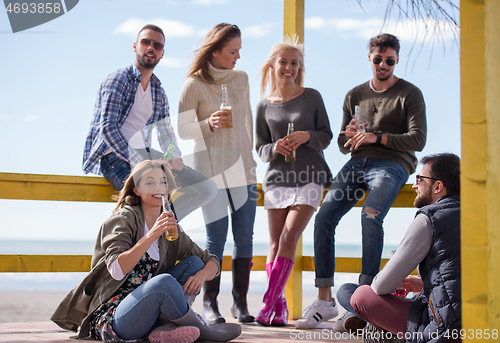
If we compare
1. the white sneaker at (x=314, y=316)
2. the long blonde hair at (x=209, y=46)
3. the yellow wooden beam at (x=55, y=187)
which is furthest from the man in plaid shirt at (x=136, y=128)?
the white sneaker at (x=314, y=316)

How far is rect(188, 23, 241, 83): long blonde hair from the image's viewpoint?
3070 millimetres

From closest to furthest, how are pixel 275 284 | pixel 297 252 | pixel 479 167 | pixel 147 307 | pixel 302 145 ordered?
1. pixel 479 167
2. pixel 147 307
3. pixel 275 284
4. pixel 302 145
5. pixel 297 252

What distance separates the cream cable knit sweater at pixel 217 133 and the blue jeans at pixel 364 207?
520 millimetres

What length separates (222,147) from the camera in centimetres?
300

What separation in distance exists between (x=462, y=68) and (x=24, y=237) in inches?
1058

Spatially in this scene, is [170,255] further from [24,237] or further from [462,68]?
[24,237]

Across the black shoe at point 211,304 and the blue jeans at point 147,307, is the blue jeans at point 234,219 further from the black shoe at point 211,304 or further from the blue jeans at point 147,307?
the blue jeans at point 147,307

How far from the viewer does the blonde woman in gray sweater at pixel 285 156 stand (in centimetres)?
288

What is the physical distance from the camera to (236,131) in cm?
306

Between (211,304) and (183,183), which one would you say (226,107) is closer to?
(183,183)

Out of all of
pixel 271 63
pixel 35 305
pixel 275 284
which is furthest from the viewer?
pixel 35 305

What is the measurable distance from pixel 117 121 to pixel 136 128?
13 cm

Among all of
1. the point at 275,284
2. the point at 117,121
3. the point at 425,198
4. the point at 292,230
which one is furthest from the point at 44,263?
the point at 425,198

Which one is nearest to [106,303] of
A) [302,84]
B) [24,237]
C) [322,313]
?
[322,313]
